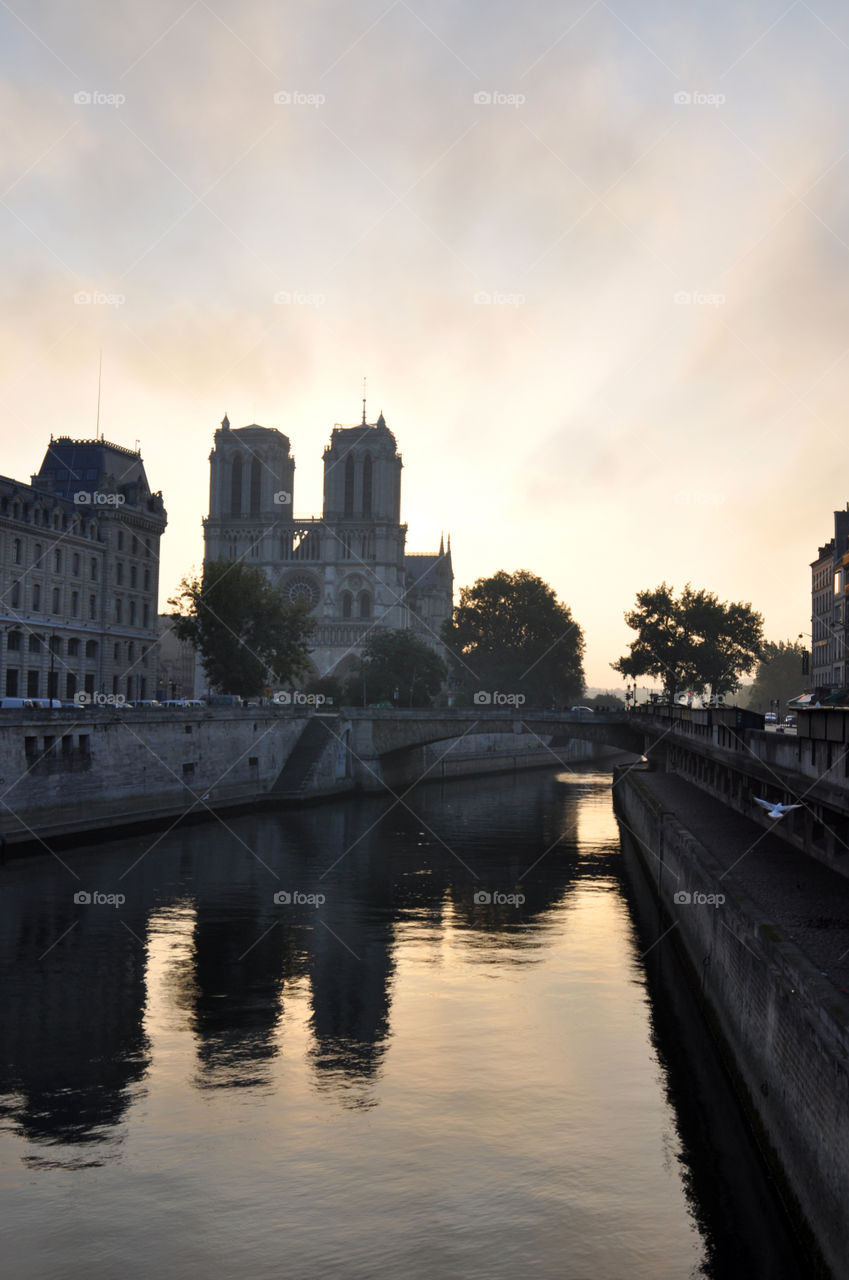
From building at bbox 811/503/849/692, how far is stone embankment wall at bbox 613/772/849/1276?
210 ft

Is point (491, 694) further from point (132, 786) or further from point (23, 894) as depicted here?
point (23, 894)

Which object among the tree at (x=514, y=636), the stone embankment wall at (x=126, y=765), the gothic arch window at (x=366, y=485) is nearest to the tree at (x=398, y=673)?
the tree at (x=514, y=636)

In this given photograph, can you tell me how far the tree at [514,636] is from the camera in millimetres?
149000

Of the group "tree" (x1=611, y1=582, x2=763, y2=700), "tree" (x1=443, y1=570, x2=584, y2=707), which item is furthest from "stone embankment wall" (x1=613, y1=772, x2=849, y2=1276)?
"tree" (x1=443, y1=570, x2=584, y2=707)

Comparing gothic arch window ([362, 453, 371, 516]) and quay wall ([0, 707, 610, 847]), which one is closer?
quay wall ([0, 707, 610, 847])

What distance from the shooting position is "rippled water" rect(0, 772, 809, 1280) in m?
18.2

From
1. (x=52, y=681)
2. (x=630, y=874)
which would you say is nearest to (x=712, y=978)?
(x=630, y=874)

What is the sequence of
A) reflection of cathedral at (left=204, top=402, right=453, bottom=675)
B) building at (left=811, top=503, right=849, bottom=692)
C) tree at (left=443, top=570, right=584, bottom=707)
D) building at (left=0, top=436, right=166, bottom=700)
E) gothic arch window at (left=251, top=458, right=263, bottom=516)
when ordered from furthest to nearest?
gothic arch window at (left=251, top=458, right=263, bottom=516) → reflection of cathedral at (left=204, top=402, right=453, bottom=675) → tree at (left=443, top=570, right=584, bottom=707) → building at (left=811, top=503, right=849, bottom=692) → building at (left=0, top=436, right=166, bottom=700)

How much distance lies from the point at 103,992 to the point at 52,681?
209 feet

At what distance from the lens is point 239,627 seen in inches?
3792

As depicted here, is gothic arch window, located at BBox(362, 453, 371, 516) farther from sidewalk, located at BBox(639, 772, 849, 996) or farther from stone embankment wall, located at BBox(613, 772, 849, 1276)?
stone embankment wall, located at BBox(613, 772, 849, 1276)

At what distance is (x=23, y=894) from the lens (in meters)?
42.8

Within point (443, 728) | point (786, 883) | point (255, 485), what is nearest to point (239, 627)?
point (443, 728)

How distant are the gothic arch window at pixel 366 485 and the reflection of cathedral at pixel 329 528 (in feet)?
0.47
